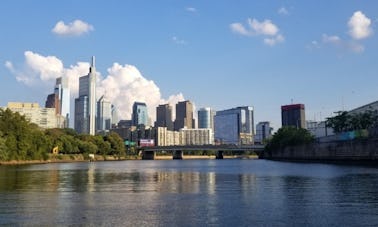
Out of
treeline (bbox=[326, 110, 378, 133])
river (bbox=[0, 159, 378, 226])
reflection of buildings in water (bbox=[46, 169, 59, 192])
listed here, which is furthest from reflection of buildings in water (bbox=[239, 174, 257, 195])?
treeline (bbox=[326, 110, 378, 133])

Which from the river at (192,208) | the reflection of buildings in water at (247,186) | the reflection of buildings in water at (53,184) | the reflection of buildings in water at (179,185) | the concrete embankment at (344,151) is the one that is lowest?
the river at (192,208)

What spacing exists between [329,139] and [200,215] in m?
161

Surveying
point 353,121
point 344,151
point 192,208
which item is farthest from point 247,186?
point 353,121

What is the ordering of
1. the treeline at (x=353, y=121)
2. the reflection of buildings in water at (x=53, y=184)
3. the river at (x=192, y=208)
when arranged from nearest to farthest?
the river at (x=192, y=208)
the reflection of buildings in water at (x=53, y=184)
the treeline at (x=353, y=121)

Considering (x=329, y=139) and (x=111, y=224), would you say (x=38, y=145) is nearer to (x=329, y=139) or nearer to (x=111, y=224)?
(x=329, y=139)

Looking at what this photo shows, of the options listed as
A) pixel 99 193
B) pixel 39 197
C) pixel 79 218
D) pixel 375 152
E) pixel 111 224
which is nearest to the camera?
pixel 111 224

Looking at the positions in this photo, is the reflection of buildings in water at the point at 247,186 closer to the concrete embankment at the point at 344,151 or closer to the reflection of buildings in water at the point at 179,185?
the reflection of buildings in water at the point at 179,185

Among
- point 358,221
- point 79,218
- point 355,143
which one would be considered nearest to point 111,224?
point 79,218

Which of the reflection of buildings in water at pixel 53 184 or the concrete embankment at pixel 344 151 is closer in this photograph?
the reflection of buildings in water at pixel 53 184

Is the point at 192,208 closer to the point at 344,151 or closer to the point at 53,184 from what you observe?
the point at 53,184

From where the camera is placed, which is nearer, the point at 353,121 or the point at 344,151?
the point at 344,151

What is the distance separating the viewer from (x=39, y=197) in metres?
37.4

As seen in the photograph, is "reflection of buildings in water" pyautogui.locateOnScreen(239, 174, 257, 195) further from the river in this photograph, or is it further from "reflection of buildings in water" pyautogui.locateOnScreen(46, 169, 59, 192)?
"reflection of buildings in water" pyautogui.locateOnScreen(46, 169, 59, 192)

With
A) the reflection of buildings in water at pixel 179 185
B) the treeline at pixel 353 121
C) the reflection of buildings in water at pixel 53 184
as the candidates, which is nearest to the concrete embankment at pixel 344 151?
the treeline at pixel 353 121
